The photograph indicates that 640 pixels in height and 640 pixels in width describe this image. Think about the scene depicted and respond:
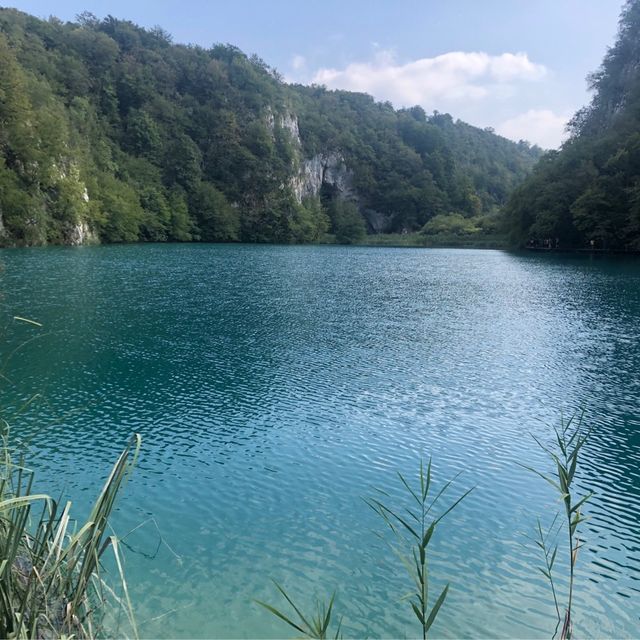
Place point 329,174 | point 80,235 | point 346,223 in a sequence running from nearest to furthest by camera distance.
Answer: point 80,235
point 346,223
point 329,174

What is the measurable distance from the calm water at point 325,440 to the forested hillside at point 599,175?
39644 mm

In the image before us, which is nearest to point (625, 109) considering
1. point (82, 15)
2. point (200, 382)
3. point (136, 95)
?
point (200, 382)

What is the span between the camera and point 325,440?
35.1 ft

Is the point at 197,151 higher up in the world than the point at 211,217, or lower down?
higher up

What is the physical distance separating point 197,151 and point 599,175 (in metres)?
73.7

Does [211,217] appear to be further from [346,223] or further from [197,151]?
[346,223]

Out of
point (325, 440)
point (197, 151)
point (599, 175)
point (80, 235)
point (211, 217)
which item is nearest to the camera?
point (325, 440)

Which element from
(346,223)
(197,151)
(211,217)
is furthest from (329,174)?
(211,217)

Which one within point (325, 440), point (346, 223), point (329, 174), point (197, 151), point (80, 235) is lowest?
point (325, 440)

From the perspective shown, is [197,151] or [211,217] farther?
[197,151]

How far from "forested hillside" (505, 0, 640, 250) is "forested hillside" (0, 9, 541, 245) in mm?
25722

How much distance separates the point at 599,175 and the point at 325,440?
213 ft

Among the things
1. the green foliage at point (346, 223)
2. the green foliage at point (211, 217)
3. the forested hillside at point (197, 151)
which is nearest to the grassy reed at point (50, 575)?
the forested hillside at point (197, 151)

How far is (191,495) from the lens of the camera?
831 cm
